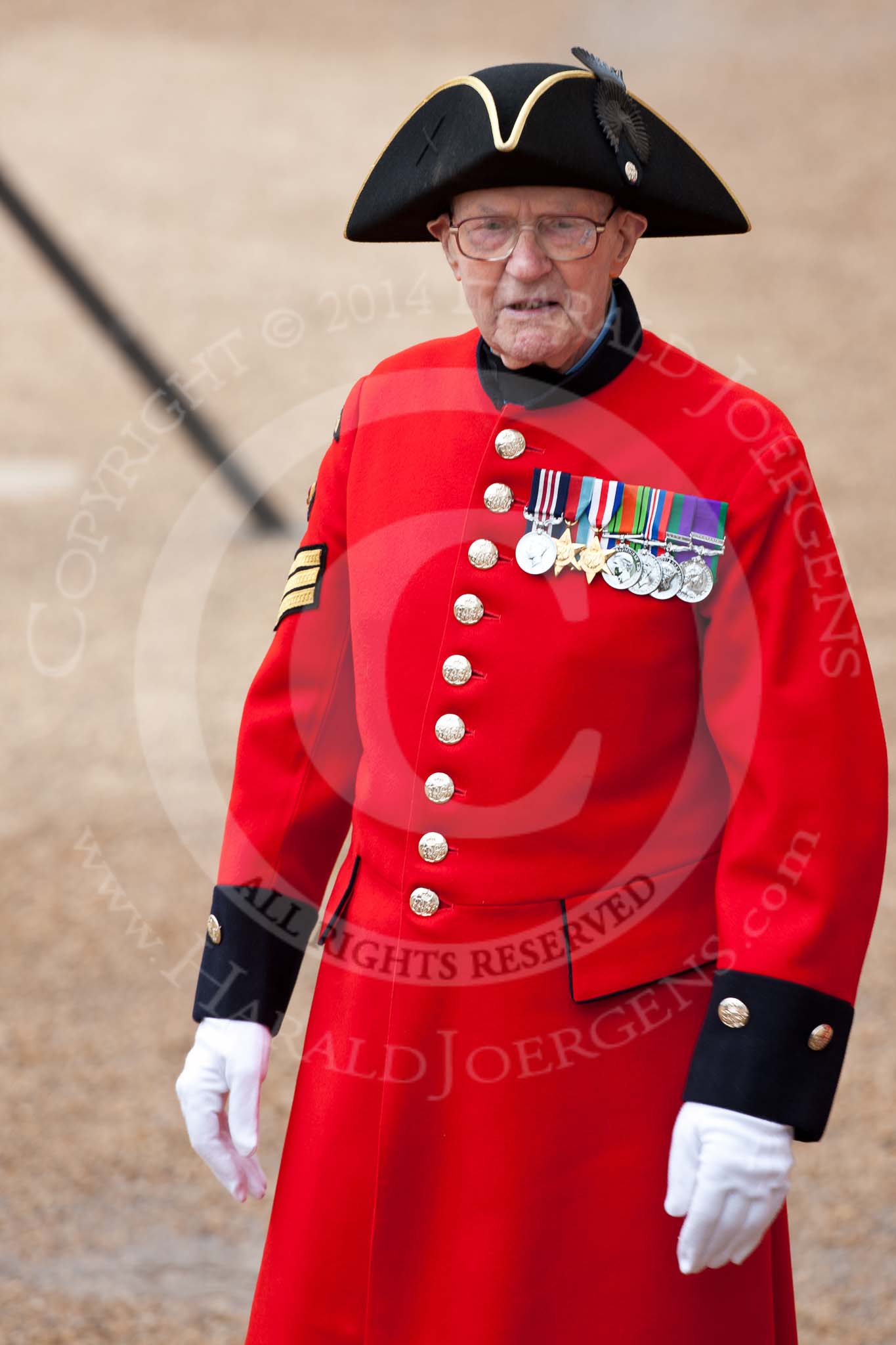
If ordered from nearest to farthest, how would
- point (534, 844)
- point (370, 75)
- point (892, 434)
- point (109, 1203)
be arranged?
point (534, 844), point (109, 1203), point (892, 434), point (370, 75)

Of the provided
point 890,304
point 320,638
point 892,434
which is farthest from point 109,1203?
point 890,304

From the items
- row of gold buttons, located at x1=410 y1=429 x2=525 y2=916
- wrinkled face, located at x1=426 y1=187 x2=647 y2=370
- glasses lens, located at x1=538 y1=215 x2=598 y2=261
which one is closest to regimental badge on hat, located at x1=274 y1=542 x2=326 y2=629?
row of gold buttons, located at x1=410 y1=429 x2=525 y2=916

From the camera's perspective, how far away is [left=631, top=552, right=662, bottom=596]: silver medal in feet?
5.10

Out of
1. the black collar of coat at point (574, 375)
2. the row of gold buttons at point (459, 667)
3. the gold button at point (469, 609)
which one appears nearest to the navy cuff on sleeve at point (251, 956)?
the row of gold buttons at point (459, 667)

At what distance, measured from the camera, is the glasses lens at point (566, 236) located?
1.54 m

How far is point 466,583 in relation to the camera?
1.63 m

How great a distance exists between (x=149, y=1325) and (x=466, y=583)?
195cm

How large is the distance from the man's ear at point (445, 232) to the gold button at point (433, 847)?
0.60 meters

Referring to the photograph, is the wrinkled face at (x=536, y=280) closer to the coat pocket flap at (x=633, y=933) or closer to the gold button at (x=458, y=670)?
the gold button at (x=458, y=670)

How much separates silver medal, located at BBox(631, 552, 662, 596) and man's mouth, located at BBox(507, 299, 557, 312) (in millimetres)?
272

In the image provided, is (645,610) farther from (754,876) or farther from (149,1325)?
(149,1325)

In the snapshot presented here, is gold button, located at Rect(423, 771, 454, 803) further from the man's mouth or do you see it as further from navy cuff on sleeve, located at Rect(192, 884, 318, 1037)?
the man's mouth

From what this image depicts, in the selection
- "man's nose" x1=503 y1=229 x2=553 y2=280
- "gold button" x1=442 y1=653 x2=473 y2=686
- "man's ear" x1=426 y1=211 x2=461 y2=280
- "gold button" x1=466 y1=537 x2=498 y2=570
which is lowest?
"gold button" x1=442 y1=653 x2=473 y2=686

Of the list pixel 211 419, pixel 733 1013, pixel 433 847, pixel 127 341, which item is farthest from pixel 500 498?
pixel 211 419
